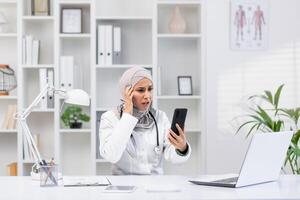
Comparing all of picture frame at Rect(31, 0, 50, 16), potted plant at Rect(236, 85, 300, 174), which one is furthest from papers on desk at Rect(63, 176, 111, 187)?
picture frame at Rect(31, 0, 50, 16)

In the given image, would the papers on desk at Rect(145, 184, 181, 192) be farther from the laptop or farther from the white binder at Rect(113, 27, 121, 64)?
the white binder at Rect(113, 27, 121, 64)

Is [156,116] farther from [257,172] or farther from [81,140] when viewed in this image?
[81,140]

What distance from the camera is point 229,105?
473 centimetres

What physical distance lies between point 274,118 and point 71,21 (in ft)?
6.15

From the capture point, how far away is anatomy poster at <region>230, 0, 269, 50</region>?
4.76 m

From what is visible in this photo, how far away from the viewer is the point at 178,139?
3033 millimetres

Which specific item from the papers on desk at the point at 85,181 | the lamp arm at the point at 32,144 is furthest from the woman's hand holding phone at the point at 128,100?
the lamp arm at the point at 32,144

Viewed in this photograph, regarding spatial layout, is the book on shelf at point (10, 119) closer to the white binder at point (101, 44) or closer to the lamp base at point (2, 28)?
the lamp base at point (2, 28)

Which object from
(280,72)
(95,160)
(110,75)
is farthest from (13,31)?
(280,72)

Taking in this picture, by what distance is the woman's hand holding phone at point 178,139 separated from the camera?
3.00m

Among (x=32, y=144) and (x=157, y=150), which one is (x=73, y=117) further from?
(x=32, y=144)

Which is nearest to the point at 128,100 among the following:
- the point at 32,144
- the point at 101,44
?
the point at 32,144

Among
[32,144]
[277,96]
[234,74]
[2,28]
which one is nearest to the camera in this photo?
[32,144]

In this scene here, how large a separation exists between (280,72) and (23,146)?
2.20 metres
